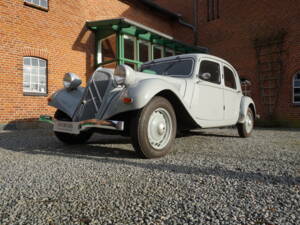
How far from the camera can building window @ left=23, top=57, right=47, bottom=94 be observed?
7380 mm

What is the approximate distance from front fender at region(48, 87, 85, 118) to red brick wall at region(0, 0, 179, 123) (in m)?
4.19

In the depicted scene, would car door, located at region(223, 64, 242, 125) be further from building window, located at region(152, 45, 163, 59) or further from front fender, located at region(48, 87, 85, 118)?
building window, located at region(152, 45, 163, 59)

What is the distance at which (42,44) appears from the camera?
7.76 m

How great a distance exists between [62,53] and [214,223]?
27.6 feet

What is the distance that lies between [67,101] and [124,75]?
128cm

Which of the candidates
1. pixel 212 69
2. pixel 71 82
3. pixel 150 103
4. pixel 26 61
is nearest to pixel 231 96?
pixel 212 69

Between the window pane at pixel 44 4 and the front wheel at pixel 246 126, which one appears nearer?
the front wheel at pixel 246 126

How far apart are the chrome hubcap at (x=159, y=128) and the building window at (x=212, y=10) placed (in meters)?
11.6

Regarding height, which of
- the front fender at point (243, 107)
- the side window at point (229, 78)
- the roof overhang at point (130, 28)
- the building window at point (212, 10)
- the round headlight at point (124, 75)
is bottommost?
the front fender at point (243, 107)

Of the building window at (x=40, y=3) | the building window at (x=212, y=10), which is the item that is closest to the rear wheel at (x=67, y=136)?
the building window at (x=40, y=3)

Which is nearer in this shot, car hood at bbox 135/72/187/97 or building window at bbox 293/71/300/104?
car hood at bbox 135/72/187/97

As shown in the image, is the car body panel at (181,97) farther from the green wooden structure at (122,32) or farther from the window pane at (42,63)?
the green wooden structure at (122,32)

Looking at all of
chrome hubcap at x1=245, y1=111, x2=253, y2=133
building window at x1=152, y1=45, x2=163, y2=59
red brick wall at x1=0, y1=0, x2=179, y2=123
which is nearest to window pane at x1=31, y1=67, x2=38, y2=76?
red brick wall at x1=0, y1=0, x2=179, y2=123

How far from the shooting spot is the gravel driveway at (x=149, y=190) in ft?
4.43
